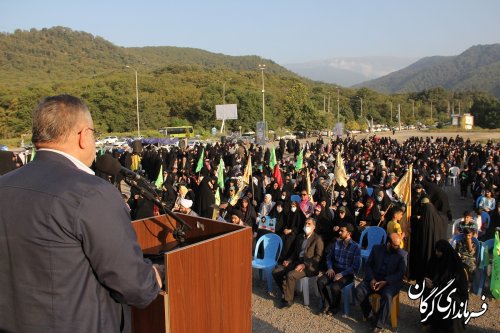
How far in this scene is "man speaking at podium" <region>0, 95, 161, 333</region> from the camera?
4.40 ft

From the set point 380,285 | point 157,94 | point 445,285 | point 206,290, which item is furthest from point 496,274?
point 157,94

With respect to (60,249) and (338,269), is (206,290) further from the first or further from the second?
(338,269)

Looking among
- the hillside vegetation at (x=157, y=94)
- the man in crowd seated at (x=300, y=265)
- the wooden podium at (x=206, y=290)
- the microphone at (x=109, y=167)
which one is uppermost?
the hillside vegetation at (x=157, y=94)

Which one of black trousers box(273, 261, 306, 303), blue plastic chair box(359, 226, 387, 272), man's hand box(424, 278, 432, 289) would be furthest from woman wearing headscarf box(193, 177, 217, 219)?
man's hand box(424, 278, 432, 289)

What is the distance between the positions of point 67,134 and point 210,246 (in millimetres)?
979

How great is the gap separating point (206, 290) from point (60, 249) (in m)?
0.98

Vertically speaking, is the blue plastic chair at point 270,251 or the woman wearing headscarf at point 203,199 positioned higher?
the woman wearing headscarf at point 203,199

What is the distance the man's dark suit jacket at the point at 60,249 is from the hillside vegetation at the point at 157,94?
66.0ft

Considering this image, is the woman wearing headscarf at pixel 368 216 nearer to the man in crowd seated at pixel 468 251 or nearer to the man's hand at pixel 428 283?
the man in crowd seated at pixel 468 251

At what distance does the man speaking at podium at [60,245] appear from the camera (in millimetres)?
1340

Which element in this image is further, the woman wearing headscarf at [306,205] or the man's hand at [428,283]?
the woman wearing headscarf at [306,205]

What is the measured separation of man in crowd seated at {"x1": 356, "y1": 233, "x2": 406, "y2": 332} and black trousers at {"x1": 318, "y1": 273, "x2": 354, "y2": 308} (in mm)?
283

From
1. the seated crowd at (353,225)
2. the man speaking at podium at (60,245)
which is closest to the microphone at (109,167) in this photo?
the seated crowd at (353,225)

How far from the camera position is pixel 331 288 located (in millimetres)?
5762
